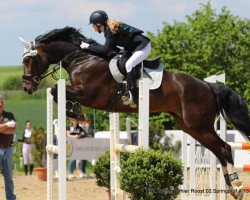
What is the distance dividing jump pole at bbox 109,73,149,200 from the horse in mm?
301

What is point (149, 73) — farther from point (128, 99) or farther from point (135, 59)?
point (128, 99)

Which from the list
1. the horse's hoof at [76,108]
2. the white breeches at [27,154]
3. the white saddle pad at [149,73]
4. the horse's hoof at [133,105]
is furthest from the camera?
the white breeches at [27,154]

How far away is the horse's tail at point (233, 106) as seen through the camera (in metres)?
8.79

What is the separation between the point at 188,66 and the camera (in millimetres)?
29359

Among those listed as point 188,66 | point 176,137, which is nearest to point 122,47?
point 176,137

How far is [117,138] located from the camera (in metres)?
8.23

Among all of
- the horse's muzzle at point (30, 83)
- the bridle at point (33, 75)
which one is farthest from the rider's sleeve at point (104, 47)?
the horse's muzzle at point (30, 83)

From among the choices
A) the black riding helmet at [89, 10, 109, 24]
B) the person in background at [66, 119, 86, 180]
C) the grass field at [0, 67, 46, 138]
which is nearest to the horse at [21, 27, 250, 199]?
the black riding helmet at [89, 10, 109, 24]

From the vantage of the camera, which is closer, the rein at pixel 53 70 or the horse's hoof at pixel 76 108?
the horse's hoof at pixel 76 108

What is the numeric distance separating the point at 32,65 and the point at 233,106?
2420mm

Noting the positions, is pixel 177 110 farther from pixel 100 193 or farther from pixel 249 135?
pixel 100 193

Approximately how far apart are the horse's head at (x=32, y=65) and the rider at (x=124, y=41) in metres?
0.54

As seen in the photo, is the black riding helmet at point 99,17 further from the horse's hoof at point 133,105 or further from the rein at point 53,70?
the horse's hoof at point 133,105

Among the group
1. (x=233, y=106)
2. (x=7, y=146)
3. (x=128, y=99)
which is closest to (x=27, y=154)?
(x=7, y=146)
